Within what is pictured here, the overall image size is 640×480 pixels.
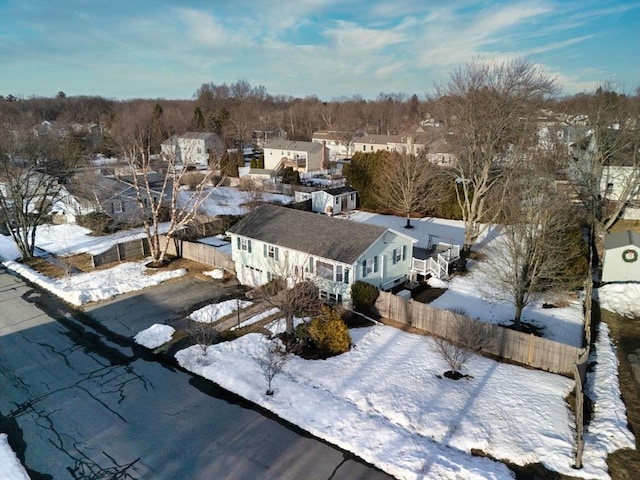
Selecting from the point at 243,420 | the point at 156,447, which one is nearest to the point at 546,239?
the point at 243,420

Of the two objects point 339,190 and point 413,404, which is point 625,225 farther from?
point 413,404

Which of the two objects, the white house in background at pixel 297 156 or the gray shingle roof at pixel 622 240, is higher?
the white house in background at pixel 297 156

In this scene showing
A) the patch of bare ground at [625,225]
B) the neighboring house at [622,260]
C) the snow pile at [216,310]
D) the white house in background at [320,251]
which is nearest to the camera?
the snow pile at [216,310]

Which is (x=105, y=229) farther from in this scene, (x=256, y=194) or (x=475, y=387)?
(x=475, y=387)

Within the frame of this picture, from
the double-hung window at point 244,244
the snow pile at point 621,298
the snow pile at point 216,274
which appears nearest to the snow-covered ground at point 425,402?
the snow pile at point 621,298

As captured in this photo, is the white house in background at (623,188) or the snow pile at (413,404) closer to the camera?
the snow pile at (413,404)

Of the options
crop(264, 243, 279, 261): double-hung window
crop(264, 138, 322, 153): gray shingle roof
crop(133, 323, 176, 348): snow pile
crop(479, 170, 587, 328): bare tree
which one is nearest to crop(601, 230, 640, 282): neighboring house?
crop(479, 170, 587, 328): bare tree

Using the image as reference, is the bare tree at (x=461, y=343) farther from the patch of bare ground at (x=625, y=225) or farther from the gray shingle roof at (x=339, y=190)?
the gray shingle roof at (x=339, y=190)

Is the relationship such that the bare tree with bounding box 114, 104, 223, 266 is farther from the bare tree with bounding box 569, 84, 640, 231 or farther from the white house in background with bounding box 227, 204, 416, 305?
the bare tree with bounding box 569, 84, 640, 231
